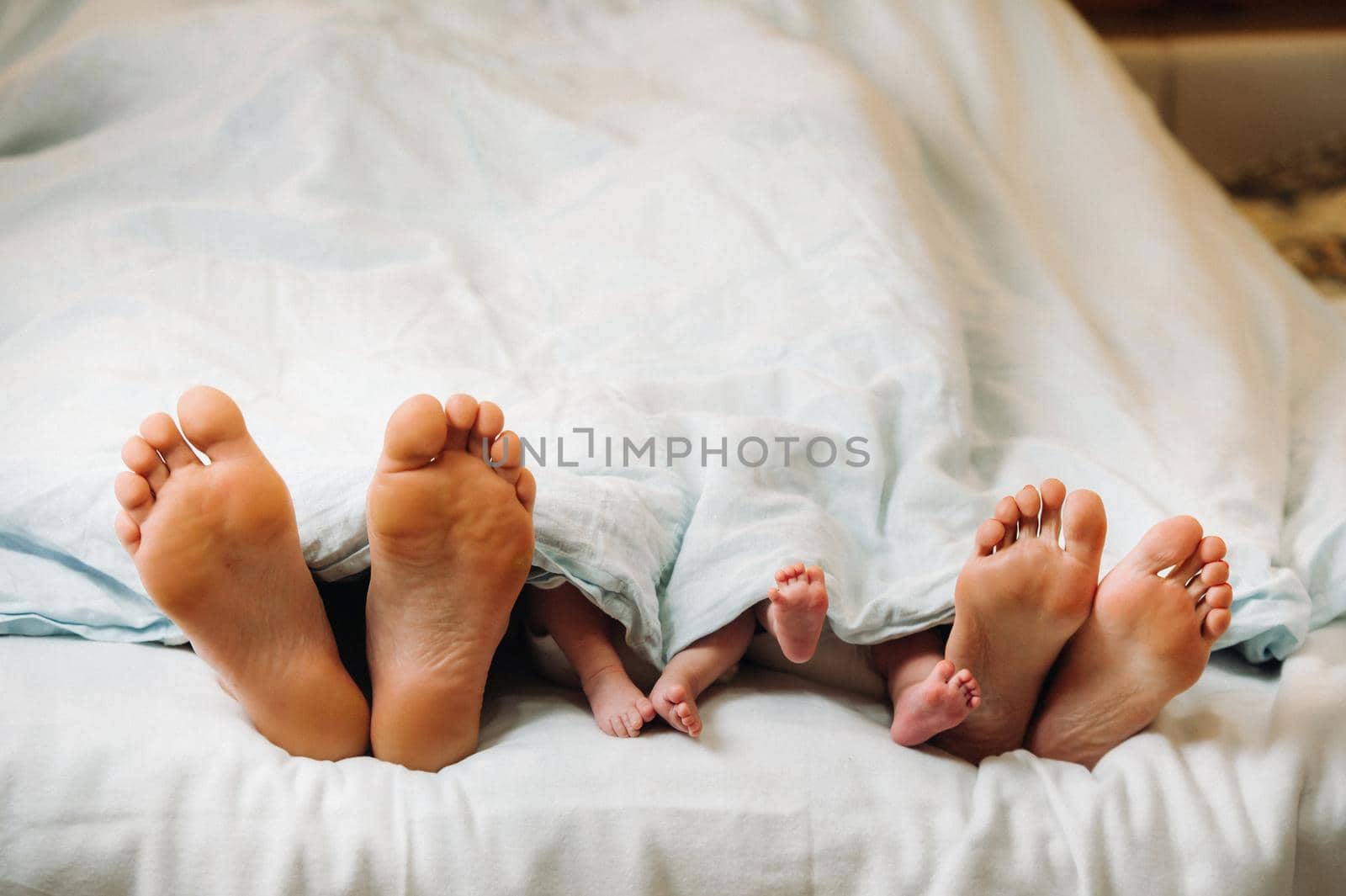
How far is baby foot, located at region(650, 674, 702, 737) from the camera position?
2.23 ft

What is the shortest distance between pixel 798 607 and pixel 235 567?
33 centimetres

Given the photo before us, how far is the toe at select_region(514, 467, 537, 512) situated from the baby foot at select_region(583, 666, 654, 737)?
0.43ft

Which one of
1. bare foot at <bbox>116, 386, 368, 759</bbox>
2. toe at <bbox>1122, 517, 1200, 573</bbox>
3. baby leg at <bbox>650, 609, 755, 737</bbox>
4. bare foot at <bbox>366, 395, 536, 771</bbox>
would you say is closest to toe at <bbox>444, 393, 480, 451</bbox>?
bare foot at <bbox>366, 395, 536, 771</bbox>

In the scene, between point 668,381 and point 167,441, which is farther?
point 668,381

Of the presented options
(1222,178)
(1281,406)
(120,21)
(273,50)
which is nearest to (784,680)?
(1281,406)

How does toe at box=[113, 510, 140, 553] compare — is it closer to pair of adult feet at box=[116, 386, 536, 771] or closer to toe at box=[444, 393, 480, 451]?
pair of adult feet at box=[116, 386, 536, 771]

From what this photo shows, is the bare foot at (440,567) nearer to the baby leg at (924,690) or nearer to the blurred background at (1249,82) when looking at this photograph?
the baby leg at (924,690)

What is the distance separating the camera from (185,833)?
61cm

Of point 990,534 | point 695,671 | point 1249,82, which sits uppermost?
point 990,534

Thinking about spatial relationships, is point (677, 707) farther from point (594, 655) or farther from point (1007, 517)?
point (1007, 517)

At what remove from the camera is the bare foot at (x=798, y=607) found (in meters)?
0.67

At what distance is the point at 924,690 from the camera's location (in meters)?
0.67

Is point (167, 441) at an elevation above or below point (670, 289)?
above

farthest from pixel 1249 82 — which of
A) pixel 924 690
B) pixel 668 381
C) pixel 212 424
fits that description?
pixel 212 424
